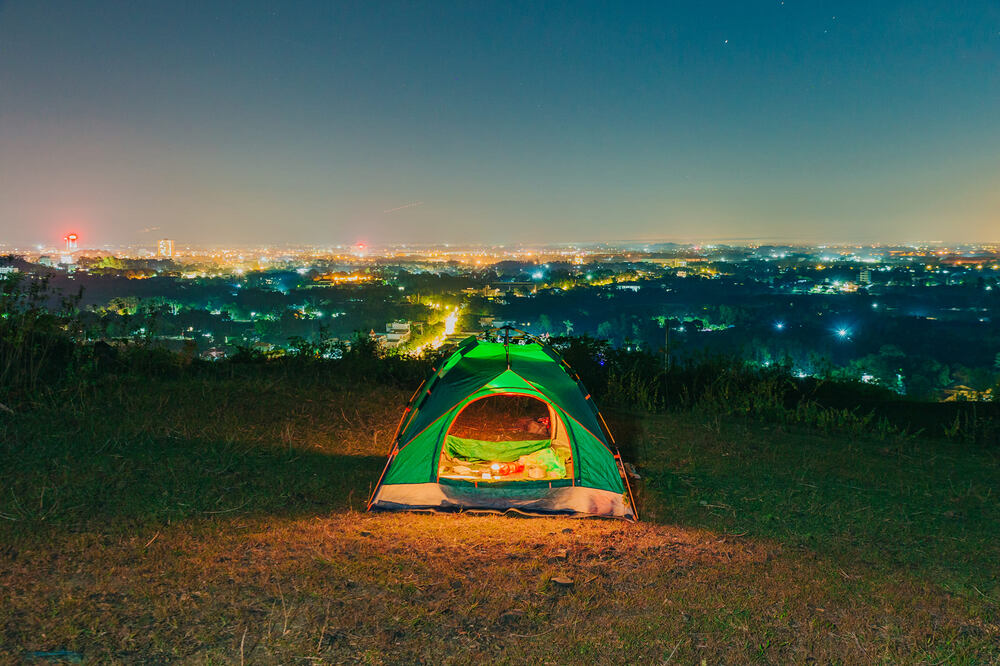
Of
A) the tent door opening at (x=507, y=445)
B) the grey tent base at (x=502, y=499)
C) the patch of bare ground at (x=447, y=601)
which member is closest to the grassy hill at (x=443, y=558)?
the patch of bare ground at (x=447, y=601)

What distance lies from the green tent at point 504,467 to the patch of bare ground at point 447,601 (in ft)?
2.64

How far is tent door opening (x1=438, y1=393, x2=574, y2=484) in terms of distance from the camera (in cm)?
660

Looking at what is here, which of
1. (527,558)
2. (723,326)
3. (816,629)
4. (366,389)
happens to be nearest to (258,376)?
(366,389)

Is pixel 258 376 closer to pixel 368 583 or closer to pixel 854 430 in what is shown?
pixel 368 583

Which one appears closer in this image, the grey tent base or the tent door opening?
the grey tent base

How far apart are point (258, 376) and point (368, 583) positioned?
6.95 meters

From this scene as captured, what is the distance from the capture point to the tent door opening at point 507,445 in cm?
660

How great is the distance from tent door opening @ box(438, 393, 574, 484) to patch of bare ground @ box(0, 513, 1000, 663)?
1354 millimetres

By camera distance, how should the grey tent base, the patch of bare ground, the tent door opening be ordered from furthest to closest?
the tent door opening < the grey tent base < the patch of bare ground

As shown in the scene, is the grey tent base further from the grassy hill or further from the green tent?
the grassy hill

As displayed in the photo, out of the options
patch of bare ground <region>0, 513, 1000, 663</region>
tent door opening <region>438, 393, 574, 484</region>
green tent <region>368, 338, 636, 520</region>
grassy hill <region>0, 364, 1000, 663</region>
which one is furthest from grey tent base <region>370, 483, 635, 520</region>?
patch of bare ground <region>0, 513, 1000, 663</region>

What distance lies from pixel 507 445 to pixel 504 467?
125cm

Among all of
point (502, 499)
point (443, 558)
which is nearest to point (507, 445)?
point (502, 499)

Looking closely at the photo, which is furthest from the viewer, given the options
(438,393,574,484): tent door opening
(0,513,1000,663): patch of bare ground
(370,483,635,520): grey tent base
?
(438,393,574,484): tent door opening
